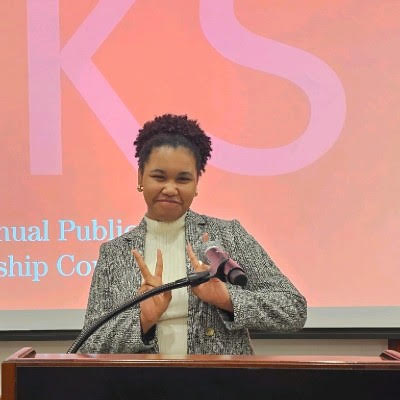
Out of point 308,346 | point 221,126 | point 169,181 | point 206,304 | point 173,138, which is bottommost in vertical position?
point 308,346

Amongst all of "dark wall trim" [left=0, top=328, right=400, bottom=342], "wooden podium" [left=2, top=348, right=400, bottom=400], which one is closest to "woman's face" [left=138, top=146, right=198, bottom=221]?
"wooden podium" [left=2, top=348, right=400, bottom=400]

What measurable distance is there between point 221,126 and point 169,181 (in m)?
0.95

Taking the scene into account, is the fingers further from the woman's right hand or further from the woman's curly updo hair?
the woman's curly updo hair

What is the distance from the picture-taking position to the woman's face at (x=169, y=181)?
1221mm

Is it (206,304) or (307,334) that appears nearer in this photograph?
(206,304)

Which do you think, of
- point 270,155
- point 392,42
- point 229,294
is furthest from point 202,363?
point 392,42

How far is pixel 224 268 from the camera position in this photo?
2.86 ft

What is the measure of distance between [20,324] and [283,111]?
1349 mm

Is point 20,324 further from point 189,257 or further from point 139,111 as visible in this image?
point 189,257

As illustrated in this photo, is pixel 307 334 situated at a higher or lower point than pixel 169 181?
lower

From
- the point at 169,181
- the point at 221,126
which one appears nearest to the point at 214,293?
the point at 169,181

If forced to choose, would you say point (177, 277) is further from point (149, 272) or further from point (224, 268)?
point (224, 268)

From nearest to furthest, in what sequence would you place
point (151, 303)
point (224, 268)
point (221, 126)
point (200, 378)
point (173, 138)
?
point (200, 378), point (224, 268), point (151, 303), point (173, 138), point (221, 126)

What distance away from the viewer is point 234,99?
212 centimetres
